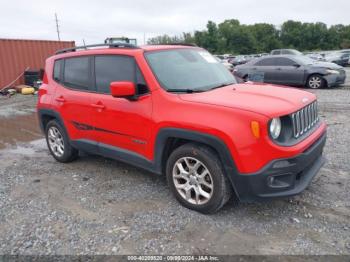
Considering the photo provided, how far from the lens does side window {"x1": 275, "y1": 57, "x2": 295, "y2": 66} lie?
505 inches

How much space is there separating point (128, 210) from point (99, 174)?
130 centimetres

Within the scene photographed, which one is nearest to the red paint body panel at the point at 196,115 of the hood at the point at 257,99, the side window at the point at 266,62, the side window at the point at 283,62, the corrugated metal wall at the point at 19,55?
the hood at the point at 257,99

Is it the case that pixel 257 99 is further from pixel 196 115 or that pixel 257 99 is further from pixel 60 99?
pixel 60 99

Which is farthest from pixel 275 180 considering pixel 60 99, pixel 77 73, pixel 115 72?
pixel 60 99

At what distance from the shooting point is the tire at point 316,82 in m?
12.4

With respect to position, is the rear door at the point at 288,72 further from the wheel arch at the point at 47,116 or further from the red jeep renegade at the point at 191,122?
the wheel arch at the point at 47,116

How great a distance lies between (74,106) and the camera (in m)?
4.77

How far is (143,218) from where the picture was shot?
141 inches

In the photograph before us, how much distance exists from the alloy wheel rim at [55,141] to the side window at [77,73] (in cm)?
88

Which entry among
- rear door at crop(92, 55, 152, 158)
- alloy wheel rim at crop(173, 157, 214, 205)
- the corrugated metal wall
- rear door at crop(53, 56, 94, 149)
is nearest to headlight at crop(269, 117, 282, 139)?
alloy wheel rim at crop(173, 157, 214, 205)

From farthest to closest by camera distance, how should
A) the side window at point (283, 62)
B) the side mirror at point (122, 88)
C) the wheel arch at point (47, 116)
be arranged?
the side window at point (283, 62)
the wheel arch at point (47, 116)
the side mirror at point (122, 88)

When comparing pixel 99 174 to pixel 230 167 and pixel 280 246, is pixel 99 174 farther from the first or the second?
pixel 280 246

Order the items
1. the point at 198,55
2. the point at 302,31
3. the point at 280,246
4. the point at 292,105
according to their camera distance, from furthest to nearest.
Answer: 1. the point at 302,31
2. the point at 198,55
3. the point at 292,105
4. the point at 280,246

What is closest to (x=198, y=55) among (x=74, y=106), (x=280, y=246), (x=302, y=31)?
(x=74, y=106)
